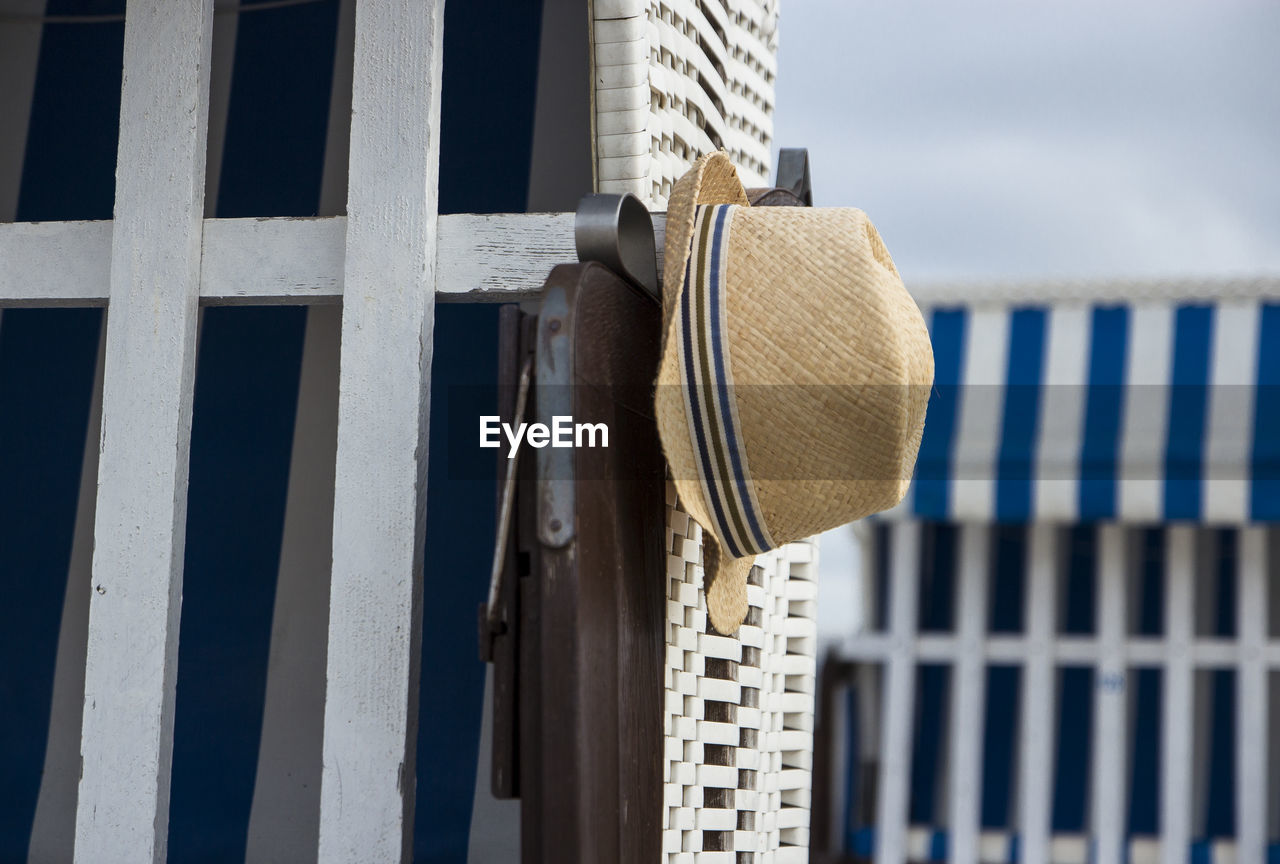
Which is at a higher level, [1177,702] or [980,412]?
[980,412]

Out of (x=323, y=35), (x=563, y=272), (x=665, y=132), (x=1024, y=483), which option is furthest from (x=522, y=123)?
(x=1024, y=483)

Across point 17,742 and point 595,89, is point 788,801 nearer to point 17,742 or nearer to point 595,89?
point 595,89

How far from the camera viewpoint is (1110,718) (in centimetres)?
371

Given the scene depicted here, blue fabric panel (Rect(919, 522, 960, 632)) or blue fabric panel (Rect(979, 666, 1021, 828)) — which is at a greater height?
blue fabric panel (Rect(919, 522, 960, 632))

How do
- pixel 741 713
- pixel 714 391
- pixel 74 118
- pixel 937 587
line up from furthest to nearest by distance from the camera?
pixel 937 587 → pixel 74 118 → pixel 741 713 → pixel 714 391

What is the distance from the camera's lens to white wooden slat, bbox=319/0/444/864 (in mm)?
1387

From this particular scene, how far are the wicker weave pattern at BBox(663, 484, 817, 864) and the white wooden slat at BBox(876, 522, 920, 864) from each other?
1.94 meters

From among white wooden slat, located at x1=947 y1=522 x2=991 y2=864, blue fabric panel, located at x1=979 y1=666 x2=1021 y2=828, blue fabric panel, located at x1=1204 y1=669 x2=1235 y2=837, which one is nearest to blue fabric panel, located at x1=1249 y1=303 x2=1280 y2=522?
blue fabric panel, located at x1=1204 y1=669 x2=1235 y2=837

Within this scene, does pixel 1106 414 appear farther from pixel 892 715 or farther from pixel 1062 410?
pixel 892 715

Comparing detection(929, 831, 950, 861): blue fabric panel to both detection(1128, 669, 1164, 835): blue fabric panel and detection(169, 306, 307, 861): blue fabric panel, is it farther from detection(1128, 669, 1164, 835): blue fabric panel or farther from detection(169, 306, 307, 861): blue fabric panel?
detection(169, 306, 307, 861): blue fabric panel

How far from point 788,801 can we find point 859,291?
3.17ft

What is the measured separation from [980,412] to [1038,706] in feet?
2.88

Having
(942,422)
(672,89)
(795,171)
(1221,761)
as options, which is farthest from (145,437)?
(1221,761)

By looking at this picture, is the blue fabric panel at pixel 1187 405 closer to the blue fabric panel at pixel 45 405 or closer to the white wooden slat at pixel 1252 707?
the white wooden slat at pixel 1252 707
